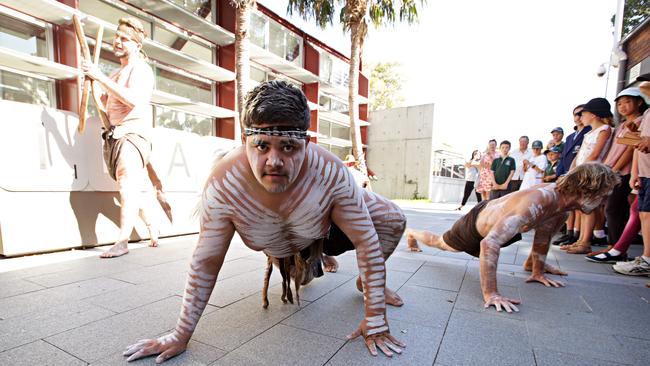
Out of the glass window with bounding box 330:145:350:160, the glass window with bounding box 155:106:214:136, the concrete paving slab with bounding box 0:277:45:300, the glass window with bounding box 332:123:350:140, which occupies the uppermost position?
the glass window with bounding box 332:123:350:140

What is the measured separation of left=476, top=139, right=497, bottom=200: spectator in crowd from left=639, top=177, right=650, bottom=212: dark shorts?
5.22m

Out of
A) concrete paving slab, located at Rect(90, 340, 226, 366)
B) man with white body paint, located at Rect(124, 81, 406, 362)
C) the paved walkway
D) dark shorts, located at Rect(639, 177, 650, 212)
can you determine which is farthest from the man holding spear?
dark shorts, located at Rect(639, 177, 650, 212)

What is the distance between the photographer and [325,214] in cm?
160

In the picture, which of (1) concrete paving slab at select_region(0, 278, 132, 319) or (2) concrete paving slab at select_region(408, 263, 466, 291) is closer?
(1) concrete paving slab at select_region(0, 278, 132, 319)

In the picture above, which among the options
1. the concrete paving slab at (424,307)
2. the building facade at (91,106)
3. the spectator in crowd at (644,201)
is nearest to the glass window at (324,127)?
the building facade at (91,106)

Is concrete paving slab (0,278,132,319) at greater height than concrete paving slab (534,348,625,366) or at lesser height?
lesser

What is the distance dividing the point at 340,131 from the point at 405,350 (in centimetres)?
1728

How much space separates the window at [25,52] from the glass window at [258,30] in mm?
6645

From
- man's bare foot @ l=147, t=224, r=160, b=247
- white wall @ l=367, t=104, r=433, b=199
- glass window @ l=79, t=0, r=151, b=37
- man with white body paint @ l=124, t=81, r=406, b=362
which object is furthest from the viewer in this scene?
white wall @ l=367, t=104, r=433, b=199

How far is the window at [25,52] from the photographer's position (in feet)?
20.6

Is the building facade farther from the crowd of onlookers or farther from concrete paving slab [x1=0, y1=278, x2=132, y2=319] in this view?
the crowd of onlookers

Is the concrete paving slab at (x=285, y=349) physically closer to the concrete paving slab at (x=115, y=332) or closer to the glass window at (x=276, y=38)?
the concrete paving slab at (x=115, y=332)

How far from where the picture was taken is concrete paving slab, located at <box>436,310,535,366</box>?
59.0 inches

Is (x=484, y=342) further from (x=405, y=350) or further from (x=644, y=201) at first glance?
(x=644, y=201)
